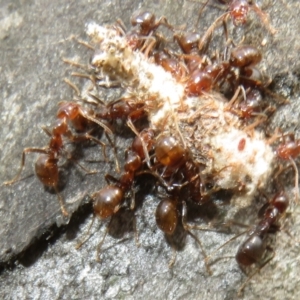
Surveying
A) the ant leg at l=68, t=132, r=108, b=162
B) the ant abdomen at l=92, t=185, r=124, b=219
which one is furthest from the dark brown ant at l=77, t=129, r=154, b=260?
the ant leg at l=68, t=132, r=108, b=162

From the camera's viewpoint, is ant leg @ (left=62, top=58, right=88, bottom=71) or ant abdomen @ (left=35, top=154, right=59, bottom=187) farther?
ant leg @ (left=62, top=58, right=88, bottom=71)

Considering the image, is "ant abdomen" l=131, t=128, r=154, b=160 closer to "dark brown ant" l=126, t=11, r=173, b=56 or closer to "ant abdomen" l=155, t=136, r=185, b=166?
"ant abdomen" l=155, t=136, r=185, b=166

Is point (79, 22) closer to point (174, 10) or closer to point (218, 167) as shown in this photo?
point (174, 10)

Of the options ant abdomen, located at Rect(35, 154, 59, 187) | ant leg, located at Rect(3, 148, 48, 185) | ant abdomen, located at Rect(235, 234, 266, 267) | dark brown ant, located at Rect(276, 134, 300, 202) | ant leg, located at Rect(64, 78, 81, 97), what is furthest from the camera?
ant leg, located at Rect(64, 78, 81, 97)

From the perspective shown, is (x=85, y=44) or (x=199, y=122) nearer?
(x=199, y=122)

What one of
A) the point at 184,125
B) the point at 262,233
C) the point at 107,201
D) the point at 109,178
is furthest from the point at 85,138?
the point at 262,233

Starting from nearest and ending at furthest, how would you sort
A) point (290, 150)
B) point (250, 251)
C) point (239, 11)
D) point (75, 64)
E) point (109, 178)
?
1. point (250, 251)
2. point (290, 150)
3. point (109, 178)
4. point (239, 11)
5. point (75, 64)

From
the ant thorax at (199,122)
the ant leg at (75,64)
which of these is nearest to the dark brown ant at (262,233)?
the ant thorax at (199,122)

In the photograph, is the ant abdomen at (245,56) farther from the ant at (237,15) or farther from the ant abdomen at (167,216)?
the ant abdomen at (167,216)

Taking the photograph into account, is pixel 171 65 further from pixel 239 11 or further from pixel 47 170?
pixel 47 170
